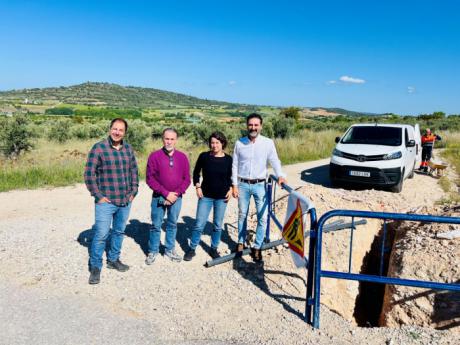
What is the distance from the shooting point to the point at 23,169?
35.4 feet

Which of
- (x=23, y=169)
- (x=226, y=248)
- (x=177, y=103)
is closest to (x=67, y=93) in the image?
(x=177, y=103)

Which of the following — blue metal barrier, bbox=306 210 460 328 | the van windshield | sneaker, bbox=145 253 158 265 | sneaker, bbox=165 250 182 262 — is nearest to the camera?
blue metal barrier, bbox=306 210 460 328

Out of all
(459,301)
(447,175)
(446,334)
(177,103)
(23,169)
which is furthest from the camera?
(177,103)

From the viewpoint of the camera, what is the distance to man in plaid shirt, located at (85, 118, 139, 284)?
4.19 meters

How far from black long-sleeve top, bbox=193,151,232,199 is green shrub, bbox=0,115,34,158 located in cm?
1418

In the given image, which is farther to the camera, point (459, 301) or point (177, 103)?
point (177, 103)

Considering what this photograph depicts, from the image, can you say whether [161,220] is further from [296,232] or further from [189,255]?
[296,232]

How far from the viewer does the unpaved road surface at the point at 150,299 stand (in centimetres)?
348

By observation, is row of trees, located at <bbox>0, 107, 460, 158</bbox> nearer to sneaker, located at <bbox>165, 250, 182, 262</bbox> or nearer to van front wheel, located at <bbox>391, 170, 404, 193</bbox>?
van front wheel, located at <bbox>391, 170, 404, 193</bbox>

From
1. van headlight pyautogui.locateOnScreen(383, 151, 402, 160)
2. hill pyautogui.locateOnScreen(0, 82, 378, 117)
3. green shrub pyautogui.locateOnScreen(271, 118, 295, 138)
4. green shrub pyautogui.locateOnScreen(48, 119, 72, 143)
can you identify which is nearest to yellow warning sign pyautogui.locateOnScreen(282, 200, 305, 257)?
van headlight pyautogui.locateOnScreen(383, 151, 402, 160)

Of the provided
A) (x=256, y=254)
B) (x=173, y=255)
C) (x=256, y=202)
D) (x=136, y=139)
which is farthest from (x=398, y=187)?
(x=136, y=139)

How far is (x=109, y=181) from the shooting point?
4.29 metres

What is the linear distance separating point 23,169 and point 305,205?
10.1 metres

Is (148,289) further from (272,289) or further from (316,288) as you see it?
(316,288)
